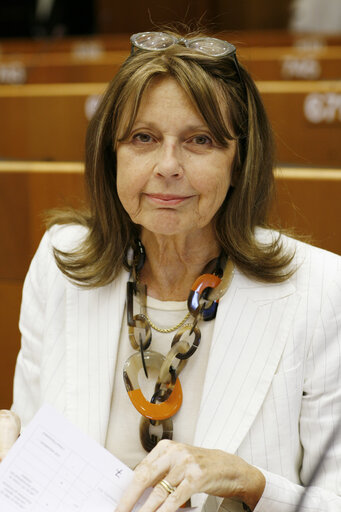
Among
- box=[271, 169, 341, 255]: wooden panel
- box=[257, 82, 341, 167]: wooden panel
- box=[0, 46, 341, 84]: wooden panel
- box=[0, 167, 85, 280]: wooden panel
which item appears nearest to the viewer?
box=[271, 169, 341, 255]: wooden panel

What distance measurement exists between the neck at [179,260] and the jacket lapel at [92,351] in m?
0.08

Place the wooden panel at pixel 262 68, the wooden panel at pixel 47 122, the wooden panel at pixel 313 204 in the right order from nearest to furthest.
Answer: the wooden panel at pixel 313 204 < the wooden panel at pixel 47 122 < the wooden panel at pixel 262 68

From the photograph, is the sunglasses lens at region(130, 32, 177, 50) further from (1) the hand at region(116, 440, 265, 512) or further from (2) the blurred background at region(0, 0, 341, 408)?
(1) the hand at region(116, 440, 265, 512)

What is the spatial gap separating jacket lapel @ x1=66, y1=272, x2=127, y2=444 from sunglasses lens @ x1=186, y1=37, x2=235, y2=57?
503mm

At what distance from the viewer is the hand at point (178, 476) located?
110cm

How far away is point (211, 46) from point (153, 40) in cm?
12

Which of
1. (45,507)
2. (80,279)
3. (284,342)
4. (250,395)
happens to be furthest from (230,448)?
(80,279)

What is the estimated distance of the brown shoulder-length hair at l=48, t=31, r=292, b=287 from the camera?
132 centimetres

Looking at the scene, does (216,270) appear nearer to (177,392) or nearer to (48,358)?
(177,392)

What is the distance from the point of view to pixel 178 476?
1112 millimetres

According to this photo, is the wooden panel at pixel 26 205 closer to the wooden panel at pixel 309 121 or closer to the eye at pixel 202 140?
the eye at pixel 202 140

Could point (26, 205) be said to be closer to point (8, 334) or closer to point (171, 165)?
point (8, 334)

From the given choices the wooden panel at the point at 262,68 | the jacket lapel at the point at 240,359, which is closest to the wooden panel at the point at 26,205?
the jacket lapel at the point at 240,359

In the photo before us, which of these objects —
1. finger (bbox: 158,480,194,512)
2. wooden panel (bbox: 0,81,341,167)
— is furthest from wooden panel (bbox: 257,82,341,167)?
finger (bbox: 158,480,194,512)
